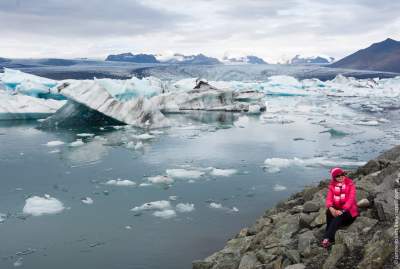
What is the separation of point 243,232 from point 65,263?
9.10ft

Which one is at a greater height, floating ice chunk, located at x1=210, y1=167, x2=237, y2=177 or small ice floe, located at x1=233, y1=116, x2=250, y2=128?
small ice floe, located at x1=233, y1=116, x2=250, y2=128

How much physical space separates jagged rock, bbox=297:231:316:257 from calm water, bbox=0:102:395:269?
2.07 meters

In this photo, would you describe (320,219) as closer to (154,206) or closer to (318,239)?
(318,239)

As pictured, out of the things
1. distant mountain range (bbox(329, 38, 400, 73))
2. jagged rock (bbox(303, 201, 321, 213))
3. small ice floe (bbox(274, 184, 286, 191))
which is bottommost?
small ice floe (bbox(274, 184, 286, 191))

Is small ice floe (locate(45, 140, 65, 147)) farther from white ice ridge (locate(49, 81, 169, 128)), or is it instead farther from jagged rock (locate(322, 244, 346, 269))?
jagged rock (locate(322, 244, 346, 269))

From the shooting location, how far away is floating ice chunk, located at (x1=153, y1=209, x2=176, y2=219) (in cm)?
917

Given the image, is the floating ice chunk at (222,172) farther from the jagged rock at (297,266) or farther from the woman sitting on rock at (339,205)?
the jagged rock at (297,266)

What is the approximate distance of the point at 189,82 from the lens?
124 ft

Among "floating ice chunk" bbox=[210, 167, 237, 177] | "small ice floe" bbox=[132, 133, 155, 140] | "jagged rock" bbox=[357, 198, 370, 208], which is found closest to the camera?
"jagged rock" bbox=[357, 198, 370, 208]

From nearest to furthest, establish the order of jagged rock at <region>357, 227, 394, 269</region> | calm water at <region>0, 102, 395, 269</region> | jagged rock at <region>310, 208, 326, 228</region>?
1. jagged rock at <region>357, 227, 394, 269</region>
2. jagged rock at <region>310, 208, 326, 228</region>
3. calm water at <region>0, 102, 395, 269</region>

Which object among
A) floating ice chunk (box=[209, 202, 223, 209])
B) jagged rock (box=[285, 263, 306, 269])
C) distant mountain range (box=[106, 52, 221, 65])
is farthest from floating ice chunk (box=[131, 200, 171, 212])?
distant mountain range (box=[106, 52, 221, 65])

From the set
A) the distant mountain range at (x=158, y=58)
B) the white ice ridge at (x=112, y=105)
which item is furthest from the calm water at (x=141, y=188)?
the distant mountain range at (x=158, y=58)

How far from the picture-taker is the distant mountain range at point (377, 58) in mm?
124562

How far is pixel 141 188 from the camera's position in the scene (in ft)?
36.8
